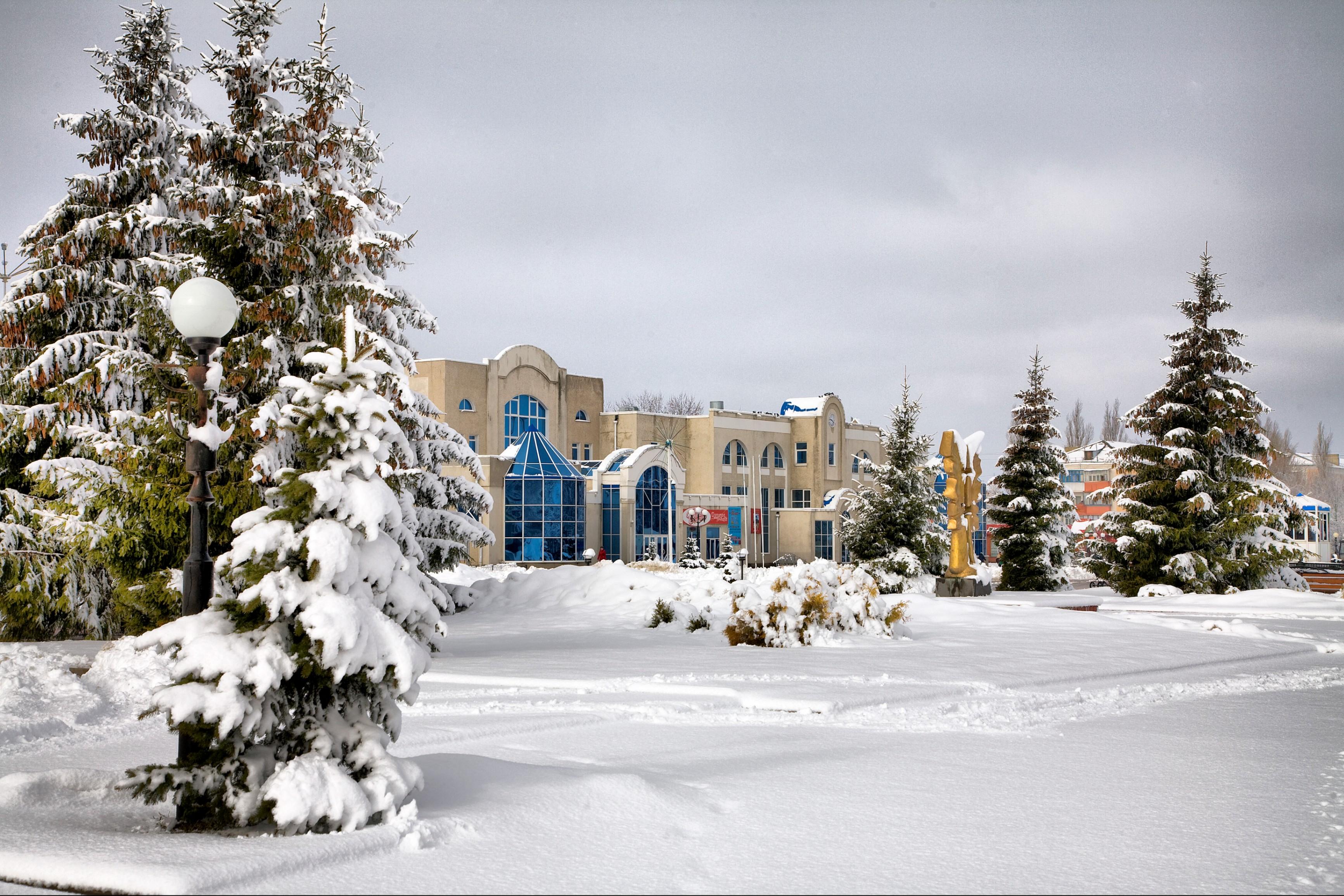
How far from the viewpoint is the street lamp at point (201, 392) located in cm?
734

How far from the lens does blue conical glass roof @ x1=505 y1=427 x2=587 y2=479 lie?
166 feet

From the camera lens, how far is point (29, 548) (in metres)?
15.9

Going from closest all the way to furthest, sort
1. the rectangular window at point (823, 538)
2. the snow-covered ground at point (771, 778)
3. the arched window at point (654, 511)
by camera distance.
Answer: the snow-covered ground at point (771, 778)
the arched window at point (654, 511)
the rectangular window at point (823, 538)

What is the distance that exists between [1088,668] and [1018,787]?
7.02m

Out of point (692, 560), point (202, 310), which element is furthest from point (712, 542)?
point (202, 310)

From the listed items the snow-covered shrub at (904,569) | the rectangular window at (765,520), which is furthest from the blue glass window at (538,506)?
the snow-covered shrub at (904,569)

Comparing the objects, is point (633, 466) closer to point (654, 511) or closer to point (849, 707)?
point (654, 511)

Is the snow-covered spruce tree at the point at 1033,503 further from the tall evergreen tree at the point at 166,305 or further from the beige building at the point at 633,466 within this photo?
the tall evergreen tree at the point at 166,305

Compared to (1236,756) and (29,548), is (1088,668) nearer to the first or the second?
(1236,756)

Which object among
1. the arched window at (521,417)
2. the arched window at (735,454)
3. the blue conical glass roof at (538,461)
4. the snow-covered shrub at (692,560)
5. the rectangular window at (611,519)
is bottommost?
the snow-covered shrub at (692,560)

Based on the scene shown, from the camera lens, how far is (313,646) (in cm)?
531

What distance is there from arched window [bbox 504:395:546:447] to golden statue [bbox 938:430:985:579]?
33884mm

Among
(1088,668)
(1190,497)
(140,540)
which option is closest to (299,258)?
(140,540)

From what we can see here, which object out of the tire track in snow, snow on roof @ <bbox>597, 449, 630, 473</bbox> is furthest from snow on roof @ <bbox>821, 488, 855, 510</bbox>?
the tire track in snow
